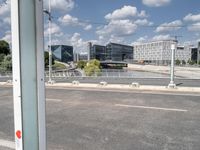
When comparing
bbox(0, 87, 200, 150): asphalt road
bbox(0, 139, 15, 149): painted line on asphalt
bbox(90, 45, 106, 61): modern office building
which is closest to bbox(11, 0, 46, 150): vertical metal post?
bbox(0, 87, 200, 150): asphalt road

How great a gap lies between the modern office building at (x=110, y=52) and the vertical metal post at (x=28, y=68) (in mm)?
96814

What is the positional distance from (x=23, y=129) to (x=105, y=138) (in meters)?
3.17

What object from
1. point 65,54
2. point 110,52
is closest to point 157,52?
point 110,52

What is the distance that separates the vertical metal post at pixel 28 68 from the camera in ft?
4.59

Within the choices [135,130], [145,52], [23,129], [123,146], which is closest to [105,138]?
[123,146]

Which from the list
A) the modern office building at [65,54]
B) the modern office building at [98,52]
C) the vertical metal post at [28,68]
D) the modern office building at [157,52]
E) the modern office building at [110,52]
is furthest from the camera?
the modern office building at [110,52]

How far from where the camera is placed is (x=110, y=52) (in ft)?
387

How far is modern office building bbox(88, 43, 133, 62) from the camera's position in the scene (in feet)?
347

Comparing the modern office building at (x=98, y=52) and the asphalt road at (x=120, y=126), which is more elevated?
the modern office building at (x=98, y=52)

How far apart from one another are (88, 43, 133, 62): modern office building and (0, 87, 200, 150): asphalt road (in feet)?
300

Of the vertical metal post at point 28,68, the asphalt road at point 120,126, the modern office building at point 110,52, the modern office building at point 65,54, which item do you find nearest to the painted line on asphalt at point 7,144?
the asphalt road at point 120,126

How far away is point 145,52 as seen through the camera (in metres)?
126

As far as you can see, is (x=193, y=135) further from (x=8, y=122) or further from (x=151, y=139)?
(x=8, y=122)

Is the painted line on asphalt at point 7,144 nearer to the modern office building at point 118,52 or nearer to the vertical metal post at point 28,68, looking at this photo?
the vertical metal post at point 28,68
